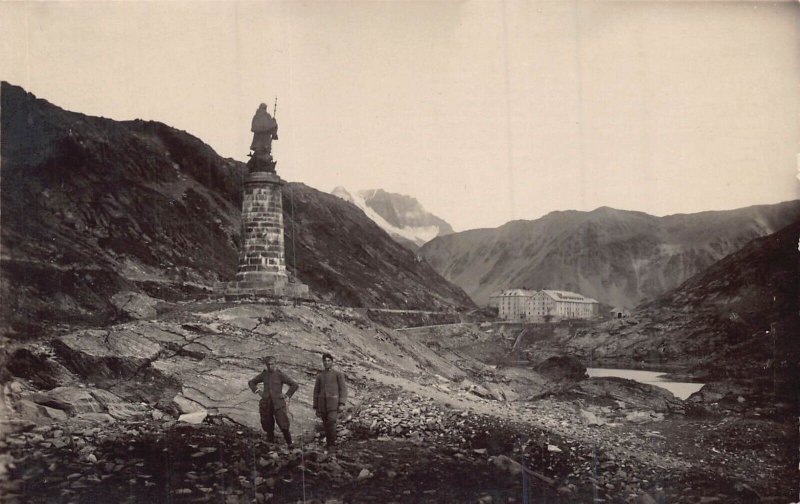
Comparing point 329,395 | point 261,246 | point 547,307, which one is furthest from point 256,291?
point 547,307

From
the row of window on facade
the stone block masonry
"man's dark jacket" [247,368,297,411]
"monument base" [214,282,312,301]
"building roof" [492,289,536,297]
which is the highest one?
the stone block masonry

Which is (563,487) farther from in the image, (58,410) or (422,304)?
(422,304)

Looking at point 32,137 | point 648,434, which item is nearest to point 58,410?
point 648,434

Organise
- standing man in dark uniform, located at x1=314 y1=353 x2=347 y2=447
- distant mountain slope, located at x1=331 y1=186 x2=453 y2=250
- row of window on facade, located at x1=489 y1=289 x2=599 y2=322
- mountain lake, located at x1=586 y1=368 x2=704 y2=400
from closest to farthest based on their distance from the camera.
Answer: standing man in dark uniform, located at x1=314 y1=353 x2=347 y2=447
mountain lake, located at x1=586 y1=368 x2=704 y2=400
row of window on facade, located at x1=489 y1=289 x2=599 y2=322
distant mountain slope, located at x1=331 y1=186 x2=453 y2=250

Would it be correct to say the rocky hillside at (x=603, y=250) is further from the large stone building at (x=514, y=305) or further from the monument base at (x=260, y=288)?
the monument base at (x=260, y=288)

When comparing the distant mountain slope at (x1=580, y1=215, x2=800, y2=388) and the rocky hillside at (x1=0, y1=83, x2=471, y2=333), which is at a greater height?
the rocky hillside at (x1=0, y1=83, x2=471, y2=333)

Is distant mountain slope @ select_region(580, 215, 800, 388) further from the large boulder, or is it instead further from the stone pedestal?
the large boulder

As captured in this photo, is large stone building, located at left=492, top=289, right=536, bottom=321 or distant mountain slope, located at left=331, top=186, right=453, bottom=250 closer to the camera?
large stone building, located at left=492, top=289, right=536, bottom=321

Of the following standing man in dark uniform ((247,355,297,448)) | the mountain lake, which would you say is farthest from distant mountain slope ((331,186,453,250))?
standing man in dark uniform ((247,355,297,448))
